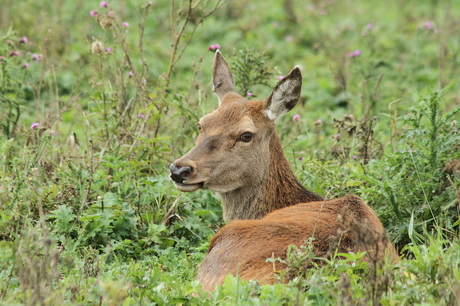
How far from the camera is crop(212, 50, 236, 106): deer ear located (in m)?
5.41

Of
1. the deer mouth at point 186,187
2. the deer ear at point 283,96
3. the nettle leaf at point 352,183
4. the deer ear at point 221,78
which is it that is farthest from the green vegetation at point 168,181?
the deer ear at point 283,96

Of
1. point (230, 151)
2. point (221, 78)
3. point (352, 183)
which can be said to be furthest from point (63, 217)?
point (352, 183)

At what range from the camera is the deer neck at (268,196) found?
15.2ft

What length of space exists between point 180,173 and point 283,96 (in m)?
1.30

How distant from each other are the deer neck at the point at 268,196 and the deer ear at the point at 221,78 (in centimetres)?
103

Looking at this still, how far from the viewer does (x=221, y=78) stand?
5.45 metres

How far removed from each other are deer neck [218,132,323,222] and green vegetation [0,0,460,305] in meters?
0.40

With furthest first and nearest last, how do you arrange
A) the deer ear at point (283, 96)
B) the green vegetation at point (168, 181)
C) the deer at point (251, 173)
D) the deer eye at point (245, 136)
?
the deer ear at point (283, 96) < the deer eye at point (245, 136) < the deer at point (251, 173) < the green vegetation at point (168, 181)

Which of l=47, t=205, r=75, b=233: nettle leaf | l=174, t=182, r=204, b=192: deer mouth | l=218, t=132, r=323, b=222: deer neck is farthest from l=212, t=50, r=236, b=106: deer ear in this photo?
l=47, t=205, r=75, b=233: nettle leaf

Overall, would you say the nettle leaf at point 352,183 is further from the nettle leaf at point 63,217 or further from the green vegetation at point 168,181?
the nettle leaf at point 63,217

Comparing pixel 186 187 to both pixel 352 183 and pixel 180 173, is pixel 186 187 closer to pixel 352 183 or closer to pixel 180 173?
pixel 180 173

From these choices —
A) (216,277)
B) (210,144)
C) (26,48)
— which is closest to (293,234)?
(216,277)

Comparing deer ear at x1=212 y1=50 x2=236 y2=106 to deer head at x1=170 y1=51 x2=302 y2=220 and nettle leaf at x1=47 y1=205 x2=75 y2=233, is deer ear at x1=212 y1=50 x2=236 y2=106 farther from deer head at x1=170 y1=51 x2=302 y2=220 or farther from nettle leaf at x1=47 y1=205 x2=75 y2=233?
nettle leaf at x1=47 y1=205 x2=75 y2=233

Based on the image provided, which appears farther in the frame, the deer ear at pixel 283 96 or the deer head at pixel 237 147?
the deer ear at pixel 283 96
